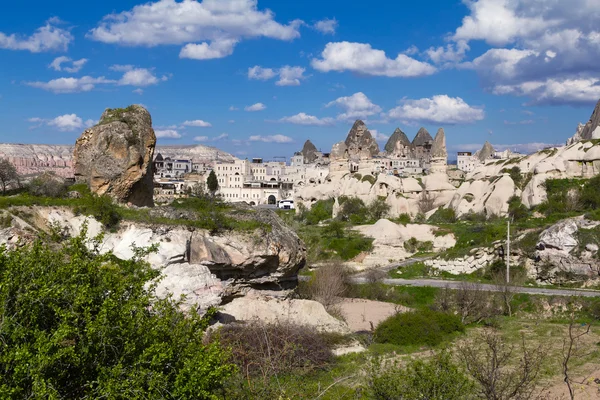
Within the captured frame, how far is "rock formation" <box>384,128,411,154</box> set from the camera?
134000mm

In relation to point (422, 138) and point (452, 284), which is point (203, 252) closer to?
point (452, 284)

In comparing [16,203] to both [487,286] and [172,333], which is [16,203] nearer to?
[172,333]

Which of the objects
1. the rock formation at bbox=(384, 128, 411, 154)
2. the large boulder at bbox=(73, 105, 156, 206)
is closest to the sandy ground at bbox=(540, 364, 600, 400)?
the large boulder at bbox=(73, 105, 156, 206)

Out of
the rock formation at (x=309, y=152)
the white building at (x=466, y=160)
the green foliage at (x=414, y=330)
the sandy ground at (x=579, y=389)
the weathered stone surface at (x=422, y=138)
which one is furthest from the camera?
the rock formation at (x=309, y=152)

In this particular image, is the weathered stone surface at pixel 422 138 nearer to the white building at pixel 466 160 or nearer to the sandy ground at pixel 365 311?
the white building at pixel 466 160

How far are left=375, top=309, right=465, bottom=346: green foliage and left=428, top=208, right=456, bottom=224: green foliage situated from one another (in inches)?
1125

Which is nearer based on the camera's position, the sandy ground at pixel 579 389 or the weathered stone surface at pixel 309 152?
the sandy ground at pixel 579 389

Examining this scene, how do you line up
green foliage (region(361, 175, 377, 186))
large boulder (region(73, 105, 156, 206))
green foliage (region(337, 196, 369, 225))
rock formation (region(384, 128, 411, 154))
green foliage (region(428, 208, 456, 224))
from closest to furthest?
large boulder (region(73, 105, 156, 206)) → green foliage (region(428, 208, 456, 224)) → green foliage (region(337, 196, 369, 225)) → green foliage (region(361, 175, 377, 186)) → rock formation (region(384, 128, 411, 154))

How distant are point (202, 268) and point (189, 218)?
2.48m

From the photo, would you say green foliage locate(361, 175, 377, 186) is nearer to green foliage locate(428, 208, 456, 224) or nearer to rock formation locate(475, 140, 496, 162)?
green foliage locate(428, 208, 456, 224)

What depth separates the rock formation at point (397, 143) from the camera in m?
134

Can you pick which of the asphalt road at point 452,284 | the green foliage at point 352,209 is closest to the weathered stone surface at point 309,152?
the green foliage at point 352,209

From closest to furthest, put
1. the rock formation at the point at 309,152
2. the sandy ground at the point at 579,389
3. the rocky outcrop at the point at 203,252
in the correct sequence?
the sandy ground at the point at 579,389 < the rocky outcrop at the point at 203,252 < the rock formation at the point at 309,152

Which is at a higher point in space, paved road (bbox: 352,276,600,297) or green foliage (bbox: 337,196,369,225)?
green foliage (bbox: 337,196,369,225)
